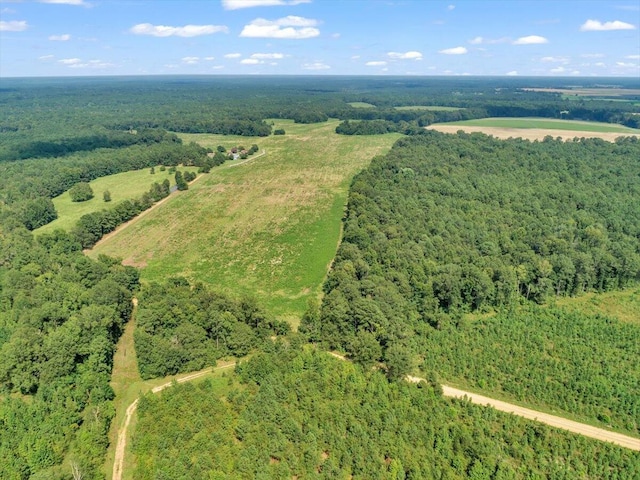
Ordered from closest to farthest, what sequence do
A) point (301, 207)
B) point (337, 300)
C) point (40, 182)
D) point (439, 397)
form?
point (439, 397) < point (337, 300) < point (301, 207) < point (40, 182)

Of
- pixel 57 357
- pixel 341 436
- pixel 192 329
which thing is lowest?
pixel 341 436

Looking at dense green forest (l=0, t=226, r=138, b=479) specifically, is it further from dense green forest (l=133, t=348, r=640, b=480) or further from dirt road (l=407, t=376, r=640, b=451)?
dirt road (l=407, t=376, r=640, b=451)

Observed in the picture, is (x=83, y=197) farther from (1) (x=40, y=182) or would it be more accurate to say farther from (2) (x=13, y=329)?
(2) (x=13, y=329)

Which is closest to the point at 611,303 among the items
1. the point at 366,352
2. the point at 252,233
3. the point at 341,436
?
the point at 366,352

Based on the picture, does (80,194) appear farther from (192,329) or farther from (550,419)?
(550,419)

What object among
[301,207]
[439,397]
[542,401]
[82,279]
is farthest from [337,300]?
[301,207]

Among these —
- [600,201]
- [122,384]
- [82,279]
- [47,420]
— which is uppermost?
[600,201]
